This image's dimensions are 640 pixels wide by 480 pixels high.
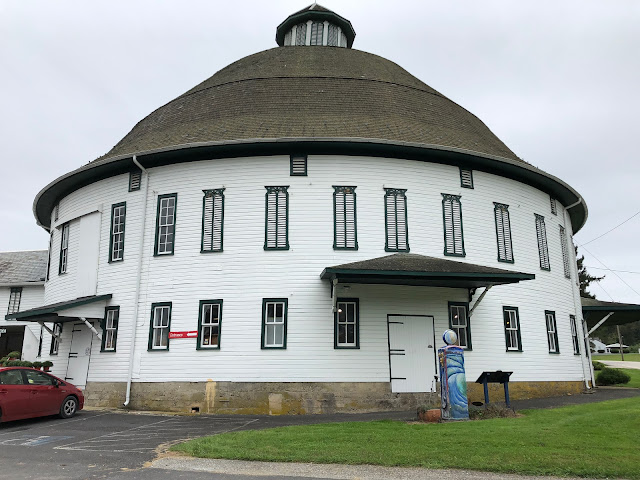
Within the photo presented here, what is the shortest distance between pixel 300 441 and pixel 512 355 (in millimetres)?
10905

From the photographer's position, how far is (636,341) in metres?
101

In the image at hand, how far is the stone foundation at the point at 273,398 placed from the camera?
1598 cm

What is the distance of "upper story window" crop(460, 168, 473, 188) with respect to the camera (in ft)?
62.7

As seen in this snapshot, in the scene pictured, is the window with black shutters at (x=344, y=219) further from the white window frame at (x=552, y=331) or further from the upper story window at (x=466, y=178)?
the white window frame at (x=552, y=331)

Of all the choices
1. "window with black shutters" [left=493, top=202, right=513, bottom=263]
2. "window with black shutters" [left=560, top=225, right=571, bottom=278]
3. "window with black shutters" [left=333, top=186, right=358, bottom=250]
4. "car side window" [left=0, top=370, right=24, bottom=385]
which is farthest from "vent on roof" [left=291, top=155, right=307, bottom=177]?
"window with black shutters" [left=560, top=225, right=571, bottom=278]

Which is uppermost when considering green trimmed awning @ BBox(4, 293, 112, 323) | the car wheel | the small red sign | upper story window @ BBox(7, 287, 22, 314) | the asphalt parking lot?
upper story window @ BBox(7, 287, 22, 314)

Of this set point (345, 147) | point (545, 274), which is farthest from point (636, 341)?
point (345, 147)

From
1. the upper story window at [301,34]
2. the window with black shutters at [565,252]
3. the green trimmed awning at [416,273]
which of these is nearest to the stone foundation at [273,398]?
the green trimmed awning at [416,273]

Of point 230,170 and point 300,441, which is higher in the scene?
point 230,170

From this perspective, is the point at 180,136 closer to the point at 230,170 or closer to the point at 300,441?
the point at 230,170

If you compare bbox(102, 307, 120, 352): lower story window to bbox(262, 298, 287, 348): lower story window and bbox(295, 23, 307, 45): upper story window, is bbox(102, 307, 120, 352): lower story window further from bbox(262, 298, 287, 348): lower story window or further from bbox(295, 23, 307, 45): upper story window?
bbox(295, 23, 307, 45): upper story window

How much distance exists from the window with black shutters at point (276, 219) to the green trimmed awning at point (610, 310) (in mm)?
13943

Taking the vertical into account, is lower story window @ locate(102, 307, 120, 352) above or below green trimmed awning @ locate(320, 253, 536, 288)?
below

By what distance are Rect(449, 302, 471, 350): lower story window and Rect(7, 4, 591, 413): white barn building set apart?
0.21 feet
